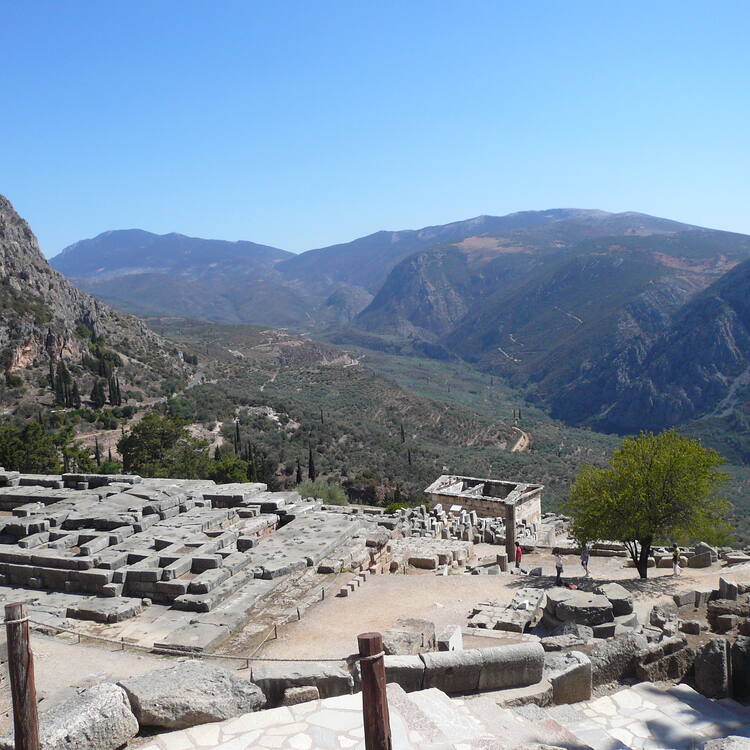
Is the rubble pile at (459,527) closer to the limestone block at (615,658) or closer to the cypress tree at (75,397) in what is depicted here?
the limestone block at (615,658)

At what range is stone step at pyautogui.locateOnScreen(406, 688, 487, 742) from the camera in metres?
7.65

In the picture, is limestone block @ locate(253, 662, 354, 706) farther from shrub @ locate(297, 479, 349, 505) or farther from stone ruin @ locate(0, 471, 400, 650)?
shrub @ locate(297, 479, 349, 505)

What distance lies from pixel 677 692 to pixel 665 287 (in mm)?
152483

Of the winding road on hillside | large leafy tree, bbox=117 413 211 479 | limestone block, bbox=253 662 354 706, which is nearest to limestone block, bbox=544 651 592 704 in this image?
limestone block, bbox=253 662 354 706

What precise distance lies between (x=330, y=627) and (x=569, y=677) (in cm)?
533

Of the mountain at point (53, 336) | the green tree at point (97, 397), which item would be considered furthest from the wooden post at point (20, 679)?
the green tree at point (97, 397)

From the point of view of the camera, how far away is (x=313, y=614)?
14.7 metres

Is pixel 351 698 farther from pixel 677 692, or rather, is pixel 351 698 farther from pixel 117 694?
pixel 677 692

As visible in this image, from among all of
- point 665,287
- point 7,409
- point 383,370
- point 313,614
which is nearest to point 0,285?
point 7,409

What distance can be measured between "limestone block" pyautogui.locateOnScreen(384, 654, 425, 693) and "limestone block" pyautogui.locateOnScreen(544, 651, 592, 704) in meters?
2.17

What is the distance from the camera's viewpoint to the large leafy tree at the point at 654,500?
19844mm

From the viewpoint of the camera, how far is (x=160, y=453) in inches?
1518

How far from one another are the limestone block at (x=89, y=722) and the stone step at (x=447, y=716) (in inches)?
133

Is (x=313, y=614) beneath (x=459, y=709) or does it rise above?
beneath
